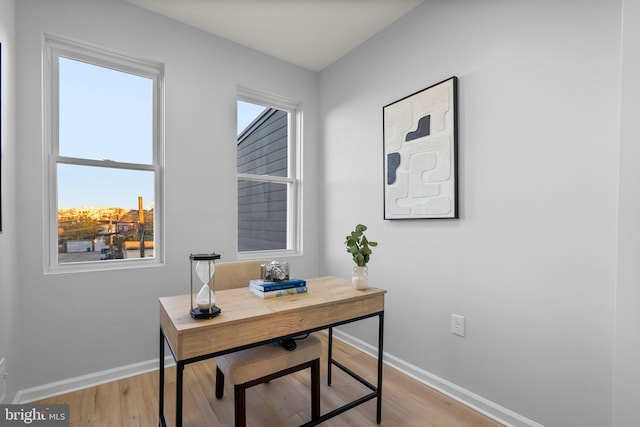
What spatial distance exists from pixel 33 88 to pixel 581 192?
323 centimetres

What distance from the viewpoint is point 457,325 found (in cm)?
203

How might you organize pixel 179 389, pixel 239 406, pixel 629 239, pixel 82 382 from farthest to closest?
pixel 82 382 < pixel 239 406 < pixel 629 239 < pixel 179 389

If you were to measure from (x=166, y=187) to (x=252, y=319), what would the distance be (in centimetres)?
159

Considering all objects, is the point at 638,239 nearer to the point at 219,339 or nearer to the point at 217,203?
the point at 219,339

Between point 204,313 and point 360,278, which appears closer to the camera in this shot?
point 204,313

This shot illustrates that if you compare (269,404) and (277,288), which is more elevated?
(277,288)

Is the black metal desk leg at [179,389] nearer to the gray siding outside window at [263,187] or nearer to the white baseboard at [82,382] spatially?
the white baseboard at [82,382]

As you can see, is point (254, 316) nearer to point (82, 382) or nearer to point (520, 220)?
point (520, 220)

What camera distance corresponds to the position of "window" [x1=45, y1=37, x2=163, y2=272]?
2.12m

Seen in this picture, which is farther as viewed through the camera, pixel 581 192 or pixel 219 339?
pixel 581 192

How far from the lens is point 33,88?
77.3 inches

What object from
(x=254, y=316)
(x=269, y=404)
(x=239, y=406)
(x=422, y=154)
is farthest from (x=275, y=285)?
(x=422, y=154)

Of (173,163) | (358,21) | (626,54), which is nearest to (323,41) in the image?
(358,21)

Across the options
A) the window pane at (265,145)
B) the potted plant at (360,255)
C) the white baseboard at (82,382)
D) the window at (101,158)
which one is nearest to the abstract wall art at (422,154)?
the potted plant at (360,255)
